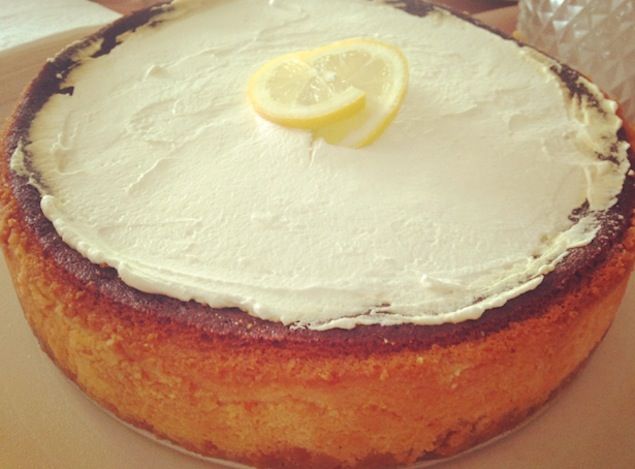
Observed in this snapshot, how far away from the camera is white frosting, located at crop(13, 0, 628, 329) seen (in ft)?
4.36

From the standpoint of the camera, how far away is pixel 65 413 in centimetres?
145

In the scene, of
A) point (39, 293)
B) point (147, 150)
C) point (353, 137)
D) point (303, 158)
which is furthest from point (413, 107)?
point (39, 293)

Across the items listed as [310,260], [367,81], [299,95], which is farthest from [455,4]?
[310,260]

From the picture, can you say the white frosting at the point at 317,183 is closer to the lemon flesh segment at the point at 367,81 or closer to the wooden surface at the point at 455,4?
the lemon flesh segment at the point at 367,81

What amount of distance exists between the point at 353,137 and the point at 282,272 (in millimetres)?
426

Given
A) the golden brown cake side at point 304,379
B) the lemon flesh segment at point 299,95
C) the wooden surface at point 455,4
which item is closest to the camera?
the golden brown cake side at point 304,379

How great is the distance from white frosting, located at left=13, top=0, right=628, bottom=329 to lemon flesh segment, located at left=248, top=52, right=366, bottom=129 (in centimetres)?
4

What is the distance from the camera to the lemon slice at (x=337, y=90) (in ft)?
5.36

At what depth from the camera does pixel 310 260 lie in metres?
1.37

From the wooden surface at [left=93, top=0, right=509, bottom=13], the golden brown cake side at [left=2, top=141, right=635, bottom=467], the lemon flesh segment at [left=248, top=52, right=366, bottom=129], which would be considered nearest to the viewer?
the golden brown cake side at [left=2, top=141, right=635, bottom=467]

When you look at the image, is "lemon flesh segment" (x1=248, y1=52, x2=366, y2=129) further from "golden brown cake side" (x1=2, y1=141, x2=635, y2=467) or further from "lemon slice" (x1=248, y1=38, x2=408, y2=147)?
"golden brown cake side" (x1=2, y1=141, x2=635, y2=467)

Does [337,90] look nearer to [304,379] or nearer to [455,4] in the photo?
[304,379]

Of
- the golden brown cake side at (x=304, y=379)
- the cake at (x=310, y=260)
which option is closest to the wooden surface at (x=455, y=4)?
the cake at (x=310, y=260)

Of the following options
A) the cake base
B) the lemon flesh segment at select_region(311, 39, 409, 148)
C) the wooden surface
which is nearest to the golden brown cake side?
the cake base
